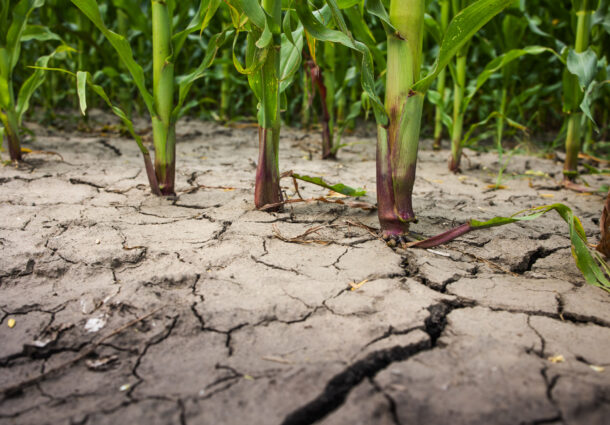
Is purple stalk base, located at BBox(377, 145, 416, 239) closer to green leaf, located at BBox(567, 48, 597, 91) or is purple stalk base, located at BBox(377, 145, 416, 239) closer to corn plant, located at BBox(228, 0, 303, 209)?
corn plant, located at BBox(228, 0, 303, 209)

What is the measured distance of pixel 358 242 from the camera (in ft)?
5.07

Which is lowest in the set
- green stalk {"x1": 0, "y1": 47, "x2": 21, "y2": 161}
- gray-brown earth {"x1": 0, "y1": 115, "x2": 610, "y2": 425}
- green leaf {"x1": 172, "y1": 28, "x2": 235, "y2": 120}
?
gray-brown earth {"x1": 0, "y1": 115, "x2": 610, "y2": 425}

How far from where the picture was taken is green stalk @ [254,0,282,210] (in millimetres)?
1533

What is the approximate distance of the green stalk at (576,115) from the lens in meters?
2.30

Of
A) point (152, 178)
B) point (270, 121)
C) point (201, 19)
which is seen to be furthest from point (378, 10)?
point (152, 178)

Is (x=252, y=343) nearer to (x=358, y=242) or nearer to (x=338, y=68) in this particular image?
(x=358, y=242)

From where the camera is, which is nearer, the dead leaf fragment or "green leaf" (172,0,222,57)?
the dead leaf fragment

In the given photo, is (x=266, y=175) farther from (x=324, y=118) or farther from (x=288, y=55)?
(x=324, y=118)

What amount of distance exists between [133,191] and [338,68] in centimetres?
182

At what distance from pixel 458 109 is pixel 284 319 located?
2028 mm

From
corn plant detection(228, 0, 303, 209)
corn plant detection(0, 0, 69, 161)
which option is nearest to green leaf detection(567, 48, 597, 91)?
corn plant detection(228, 0, 303, 209)

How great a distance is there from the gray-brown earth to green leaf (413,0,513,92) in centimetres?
55

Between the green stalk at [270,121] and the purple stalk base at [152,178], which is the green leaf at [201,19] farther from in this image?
the purple stalk base at [152,178]

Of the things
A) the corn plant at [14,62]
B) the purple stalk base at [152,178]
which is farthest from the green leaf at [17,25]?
the purple stalk base at [152,178]
